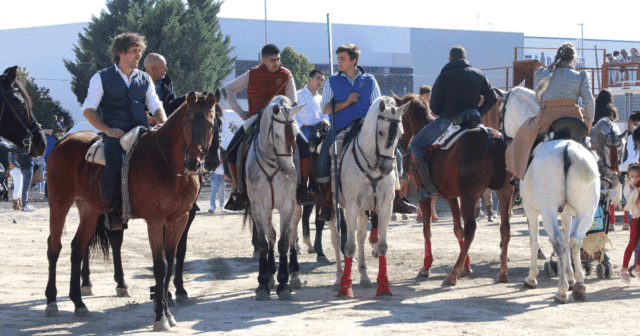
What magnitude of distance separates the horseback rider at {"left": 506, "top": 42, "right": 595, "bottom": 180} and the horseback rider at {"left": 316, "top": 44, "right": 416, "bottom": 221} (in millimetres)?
1592

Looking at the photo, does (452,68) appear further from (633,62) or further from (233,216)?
(633,62)

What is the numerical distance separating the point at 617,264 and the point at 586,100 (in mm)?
3348

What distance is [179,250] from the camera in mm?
8141

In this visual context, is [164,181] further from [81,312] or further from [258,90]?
[258,90]

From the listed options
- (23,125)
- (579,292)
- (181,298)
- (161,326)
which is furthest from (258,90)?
(579,292)

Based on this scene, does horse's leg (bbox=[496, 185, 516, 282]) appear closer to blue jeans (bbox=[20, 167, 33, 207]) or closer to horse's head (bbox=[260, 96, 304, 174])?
horse's head (bbox=[260, 96, 304, 174])

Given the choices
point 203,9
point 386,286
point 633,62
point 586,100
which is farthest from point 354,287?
point 203,9

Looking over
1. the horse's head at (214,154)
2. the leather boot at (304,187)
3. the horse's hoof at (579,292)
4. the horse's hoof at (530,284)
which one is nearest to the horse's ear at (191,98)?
the horse's head at (214,154)

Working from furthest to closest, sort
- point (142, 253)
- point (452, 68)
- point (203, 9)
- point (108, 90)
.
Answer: point (203, 9)
point (142, 253)
point (452, 68)
point (108, 90)

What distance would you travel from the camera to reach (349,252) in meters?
8.09

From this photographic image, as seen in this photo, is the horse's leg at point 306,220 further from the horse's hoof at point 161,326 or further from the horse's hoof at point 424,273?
the horse's hoof at point 161,326

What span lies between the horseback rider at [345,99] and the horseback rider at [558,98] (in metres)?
1.59

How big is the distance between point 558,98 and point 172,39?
34.2m

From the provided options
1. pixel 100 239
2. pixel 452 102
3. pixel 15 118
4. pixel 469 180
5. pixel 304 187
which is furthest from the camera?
pixel 452 102
